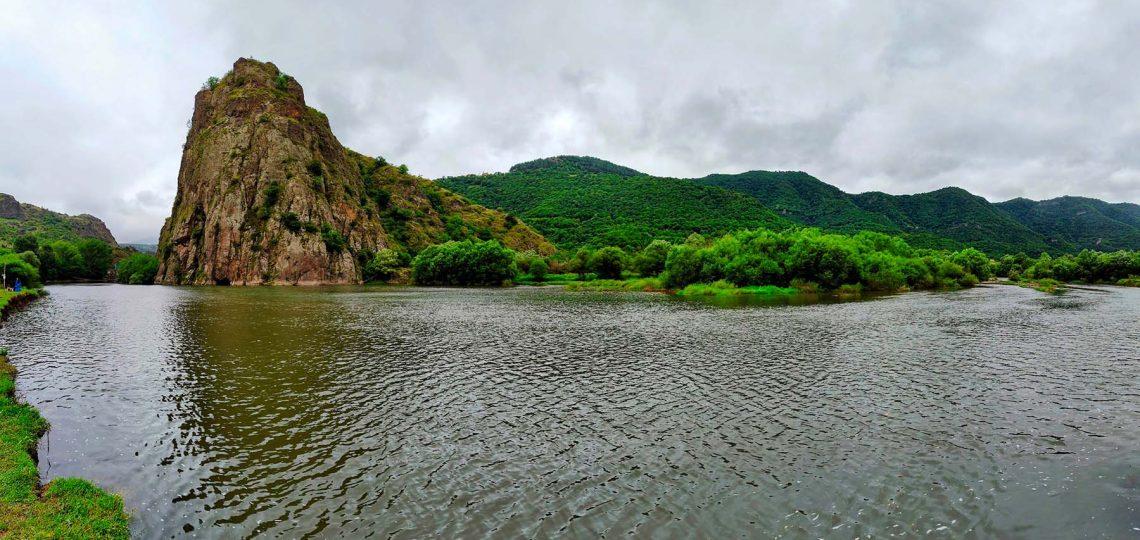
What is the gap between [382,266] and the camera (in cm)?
13050

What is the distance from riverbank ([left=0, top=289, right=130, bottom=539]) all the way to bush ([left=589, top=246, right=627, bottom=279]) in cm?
11643

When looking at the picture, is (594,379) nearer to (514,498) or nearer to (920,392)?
(514,498)

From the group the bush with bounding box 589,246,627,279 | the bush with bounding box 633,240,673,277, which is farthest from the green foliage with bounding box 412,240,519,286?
the bush with bounding box 633,240,673,277

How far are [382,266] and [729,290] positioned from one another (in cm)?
8839

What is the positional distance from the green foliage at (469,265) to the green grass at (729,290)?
48402 mm

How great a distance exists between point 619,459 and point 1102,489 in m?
11.4

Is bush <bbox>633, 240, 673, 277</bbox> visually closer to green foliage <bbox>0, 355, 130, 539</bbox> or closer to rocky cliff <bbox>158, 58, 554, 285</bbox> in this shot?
rocky cliff <bbox>158, 58, 554, 285</bbox>

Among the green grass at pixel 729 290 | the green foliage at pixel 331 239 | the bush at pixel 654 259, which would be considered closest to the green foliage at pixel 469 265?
the green foliage at pixel 331 239

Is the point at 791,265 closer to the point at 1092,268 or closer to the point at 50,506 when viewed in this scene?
the point at 50,506

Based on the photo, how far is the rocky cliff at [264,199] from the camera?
124 m

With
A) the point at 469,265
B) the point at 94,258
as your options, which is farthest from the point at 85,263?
the point at 469,265

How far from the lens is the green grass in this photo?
8306cm

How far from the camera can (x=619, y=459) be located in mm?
13750

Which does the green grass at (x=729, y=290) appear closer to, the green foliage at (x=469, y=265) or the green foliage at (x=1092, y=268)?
the green foliage at (x=469, y=265)
